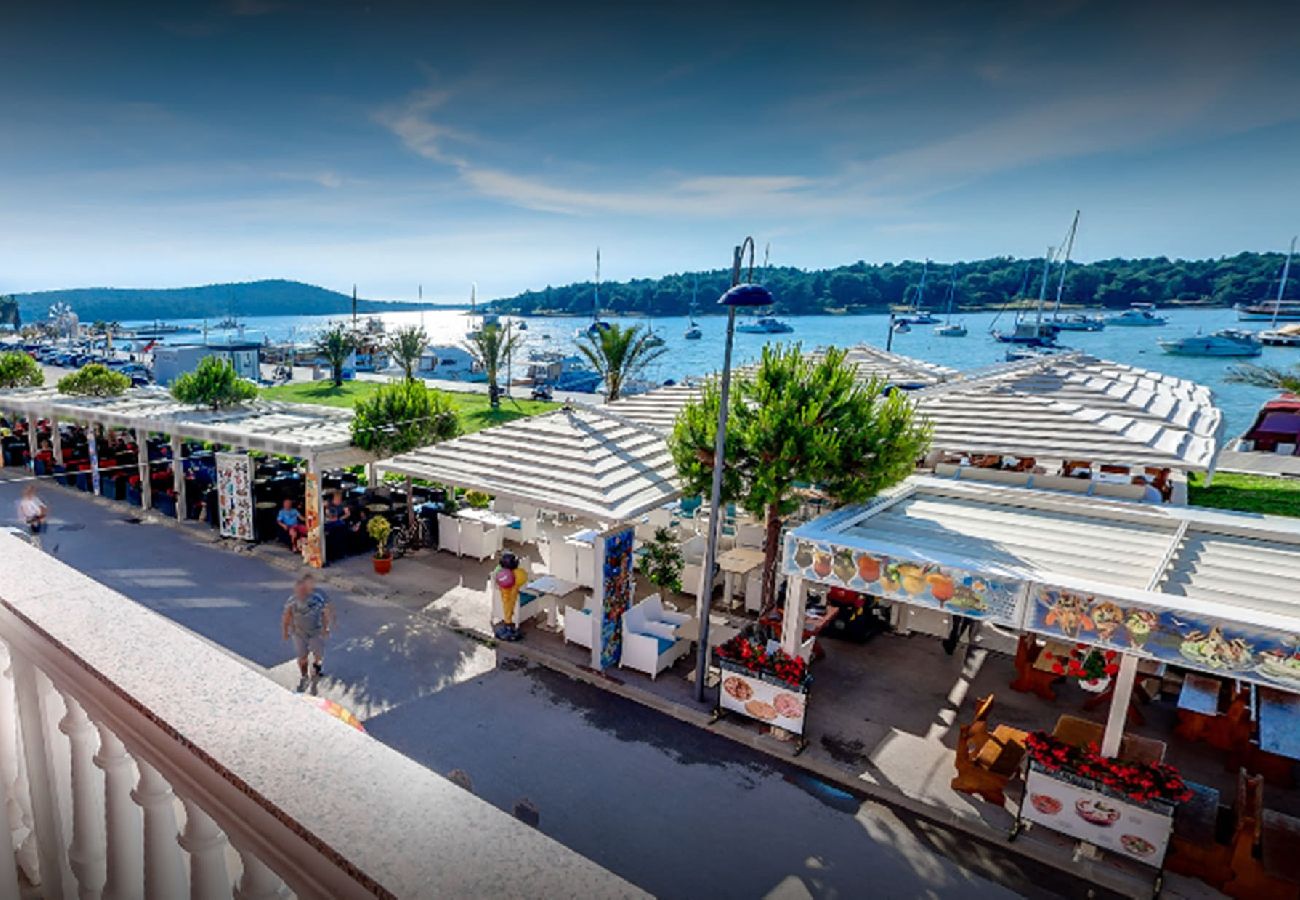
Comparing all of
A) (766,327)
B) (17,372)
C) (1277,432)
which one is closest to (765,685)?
(17,372)

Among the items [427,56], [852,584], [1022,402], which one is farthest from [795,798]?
[427,56]

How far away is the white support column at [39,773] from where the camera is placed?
6.34 feet

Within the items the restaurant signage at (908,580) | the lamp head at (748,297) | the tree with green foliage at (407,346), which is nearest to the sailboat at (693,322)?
the tree with green foliage at (407,346)

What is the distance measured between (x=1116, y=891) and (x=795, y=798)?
288 cm

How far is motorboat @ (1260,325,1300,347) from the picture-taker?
79562 millimetres

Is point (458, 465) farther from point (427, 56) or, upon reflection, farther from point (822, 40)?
point (822, 40)

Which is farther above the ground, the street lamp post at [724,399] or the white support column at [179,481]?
the street lamp post at [724,399]

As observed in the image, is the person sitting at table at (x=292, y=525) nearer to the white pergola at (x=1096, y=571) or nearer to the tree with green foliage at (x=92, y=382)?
the tree with green foliage at (x=92, y=382)

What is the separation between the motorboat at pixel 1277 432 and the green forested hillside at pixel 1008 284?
11271cm

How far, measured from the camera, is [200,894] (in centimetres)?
155

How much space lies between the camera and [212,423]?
15.6m

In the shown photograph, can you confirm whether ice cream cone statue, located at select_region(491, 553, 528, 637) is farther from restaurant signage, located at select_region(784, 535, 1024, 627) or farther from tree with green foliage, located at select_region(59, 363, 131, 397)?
tree with green foliage, located at select_region(59, 363, 131, 397)

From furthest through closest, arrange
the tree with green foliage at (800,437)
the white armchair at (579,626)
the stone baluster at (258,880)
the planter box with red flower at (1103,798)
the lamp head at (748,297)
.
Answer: the white armchair at (579,626)
the tree with green foliage at (800,437)
the lamp head at (748,297)
the planter box with red flower at (1103,798)
the stone baluster at (258,880)

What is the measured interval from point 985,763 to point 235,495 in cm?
1399
